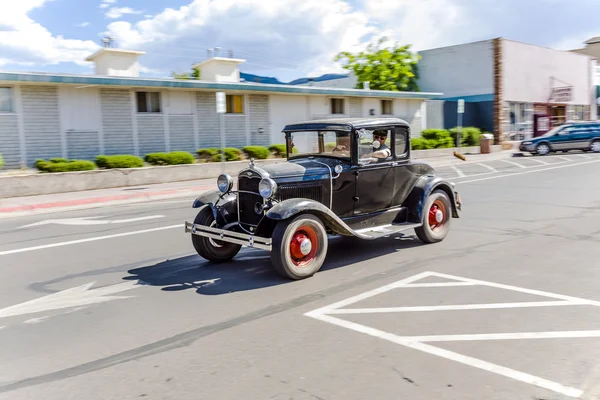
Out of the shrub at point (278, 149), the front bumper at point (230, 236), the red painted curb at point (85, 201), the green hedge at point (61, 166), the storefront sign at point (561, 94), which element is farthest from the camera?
the storefront sign at point (561, 94)

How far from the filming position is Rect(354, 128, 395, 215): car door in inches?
281

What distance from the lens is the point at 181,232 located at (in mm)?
9461

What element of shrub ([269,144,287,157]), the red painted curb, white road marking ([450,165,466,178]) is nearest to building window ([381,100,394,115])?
white road marking ([450,165,466,178])

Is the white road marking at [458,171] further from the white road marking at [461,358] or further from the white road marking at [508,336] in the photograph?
the white road marking at [461,358]

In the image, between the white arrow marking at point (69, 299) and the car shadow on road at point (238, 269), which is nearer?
the white arrow marking at point (69, 299)

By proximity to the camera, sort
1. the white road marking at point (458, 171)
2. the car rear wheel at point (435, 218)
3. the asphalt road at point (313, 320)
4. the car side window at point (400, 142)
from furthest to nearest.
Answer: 1. the white road marking at point (458, 171)
2. the car rear wheel at point (435, 218)
3. the car side window at point (400, 142)
4. the asphalt road at point (313, 320)

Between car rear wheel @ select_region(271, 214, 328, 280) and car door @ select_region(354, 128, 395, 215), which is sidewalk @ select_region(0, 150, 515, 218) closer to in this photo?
car door @ select_region(354, 128, 395, 215)

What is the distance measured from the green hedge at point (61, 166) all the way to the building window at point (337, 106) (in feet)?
44.0

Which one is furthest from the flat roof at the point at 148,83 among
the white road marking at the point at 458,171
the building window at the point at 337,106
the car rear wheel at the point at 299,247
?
the car rear wheel at the point at 299,247

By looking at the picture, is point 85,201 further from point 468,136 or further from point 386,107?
point 468,136

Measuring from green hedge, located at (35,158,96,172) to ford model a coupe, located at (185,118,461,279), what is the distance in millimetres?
11027

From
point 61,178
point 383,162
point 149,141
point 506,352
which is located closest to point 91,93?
point 149,141

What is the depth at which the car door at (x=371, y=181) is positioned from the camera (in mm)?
7125

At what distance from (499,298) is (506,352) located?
140 centimetres
